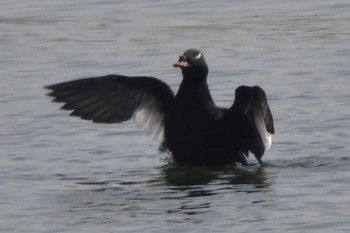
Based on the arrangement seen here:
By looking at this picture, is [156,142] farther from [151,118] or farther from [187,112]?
[187,112]

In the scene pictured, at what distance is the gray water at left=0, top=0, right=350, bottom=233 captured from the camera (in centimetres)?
1272

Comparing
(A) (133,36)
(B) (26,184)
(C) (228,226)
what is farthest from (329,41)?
(C) (228,226)

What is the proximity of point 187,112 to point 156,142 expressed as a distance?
1035 millimetres

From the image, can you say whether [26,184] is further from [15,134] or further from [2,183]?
[15,134]

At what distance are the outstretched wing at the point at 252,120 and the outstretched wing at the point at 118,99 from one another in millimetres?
719

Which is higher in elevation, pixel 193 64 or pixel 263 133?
pixel 193 64

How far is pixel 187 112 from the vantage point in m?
14.6

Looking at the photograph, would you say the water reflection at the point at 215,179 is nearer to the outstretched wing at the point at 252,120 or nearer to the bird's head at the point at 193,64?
the outstretched wing at the point at 252,120

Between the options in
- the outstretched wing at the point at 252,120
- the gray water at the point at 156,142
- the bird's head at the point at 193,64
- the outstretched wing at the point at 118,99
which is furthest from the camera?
the outstretched wing at the point at 118,99

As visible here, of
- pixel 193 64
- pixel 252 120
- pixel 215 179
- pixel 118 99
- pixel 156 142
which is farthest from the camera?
pixel 156 142

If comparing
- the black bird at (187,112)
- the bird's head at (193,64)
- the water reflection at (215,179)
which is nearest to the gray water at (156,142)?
the water reflection at (215,179)

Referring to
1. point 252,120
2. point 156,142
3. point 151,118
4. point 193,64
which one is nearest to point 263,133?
point 252,120

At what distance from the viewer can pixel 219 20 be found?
21.7 meters

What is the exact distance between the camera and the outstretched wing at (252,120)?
1420 cm
